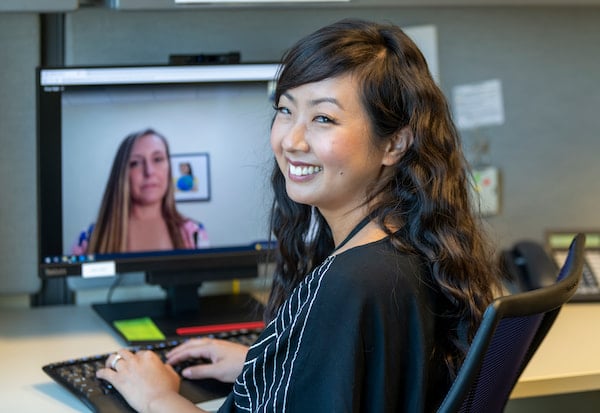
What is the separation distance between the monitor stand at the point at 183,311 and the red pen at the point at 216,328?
0.01 metres

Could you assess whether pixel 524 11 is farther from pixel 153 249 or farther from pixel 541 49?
pixel 153 249

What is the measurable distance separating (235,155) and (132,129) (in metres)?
0.19

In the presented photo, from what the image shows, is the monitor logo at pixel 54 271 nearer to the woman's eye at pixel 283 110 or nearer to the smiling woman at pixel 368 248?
the smiling woman at pixel 368 248

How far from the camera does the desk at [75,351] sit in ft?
4.33

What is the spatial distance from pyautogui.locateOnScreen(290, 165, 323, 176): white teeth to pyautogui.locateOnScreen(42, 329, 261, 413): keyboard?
34 centimetres

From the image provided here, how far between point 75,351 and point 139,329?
121 millimetres

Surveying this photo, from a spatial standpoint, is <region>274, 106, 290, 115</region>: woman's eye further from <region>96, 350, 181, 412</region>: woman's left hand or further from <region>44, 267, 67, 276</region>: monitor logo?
<region>44, 267, 67, 276</region>: monitor logo

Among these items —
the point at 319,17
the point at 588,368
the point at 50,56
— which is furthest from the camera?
the point at 319,17

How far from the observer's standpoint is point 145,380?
1288mm

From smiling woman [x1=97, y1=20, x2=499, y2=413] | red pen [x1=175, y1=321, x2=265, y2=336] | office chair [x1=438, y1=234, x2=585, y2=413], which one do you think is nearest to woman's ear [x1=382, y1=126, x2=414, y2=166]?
smiling woman [x1=97, y1=20, x2=499, y2=413]

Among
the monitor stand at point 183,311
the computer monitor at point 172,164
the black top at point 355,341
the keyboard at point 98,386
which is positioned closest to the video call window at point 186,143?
the computer monitor at point 172,164

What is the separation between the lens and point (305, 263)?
1422mm

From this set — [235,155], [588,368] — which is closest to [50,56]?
[235,155]

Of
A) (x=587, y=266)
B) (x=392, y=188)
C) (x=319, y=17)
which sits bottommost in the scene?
(x=587, y=266)
